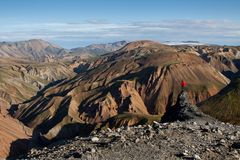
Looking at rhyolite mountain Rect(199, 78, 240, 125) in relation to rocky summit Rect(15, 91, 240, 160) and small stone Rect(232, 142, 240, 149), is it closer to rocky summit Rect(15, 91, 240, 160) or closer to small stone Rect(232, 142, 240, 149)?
rocky summit Rect(15, 91, 240, 160)

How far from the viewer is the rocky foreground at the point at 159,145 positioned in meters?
21.7

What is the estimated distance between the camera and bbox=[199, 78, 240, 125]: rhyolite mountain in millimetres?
106875

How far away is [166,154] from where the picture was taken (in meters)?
21.8

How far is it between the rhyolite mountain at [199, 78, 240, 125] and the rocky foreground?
250 feet

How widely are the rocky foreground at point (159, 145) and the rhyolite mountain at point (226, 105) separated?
76.3m

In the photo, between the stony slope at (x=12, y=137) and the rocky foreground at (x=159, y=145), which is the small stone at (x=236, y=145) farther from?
Answer: the stony slope at (x=12, y=137)

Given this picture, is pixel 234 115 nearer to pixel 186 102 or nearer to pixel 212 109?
pixel 212 109

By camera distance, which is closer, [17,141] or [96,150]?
[96,150]

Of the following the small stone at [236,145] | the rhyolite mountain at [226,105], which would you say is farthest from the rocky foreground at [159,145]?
the rhyolite mountain at [226,105]

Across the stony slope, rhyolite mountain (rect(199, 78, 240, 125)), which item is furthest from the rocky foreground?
the stony slope

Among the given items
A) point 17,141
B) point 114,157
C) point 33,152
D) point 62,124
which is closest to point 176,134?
point 114,157

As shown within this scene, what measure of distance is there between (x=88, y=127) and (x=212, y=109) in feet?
210

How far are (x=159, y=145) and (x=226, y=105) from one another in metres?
103

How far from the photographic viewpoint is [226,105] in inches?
4815
